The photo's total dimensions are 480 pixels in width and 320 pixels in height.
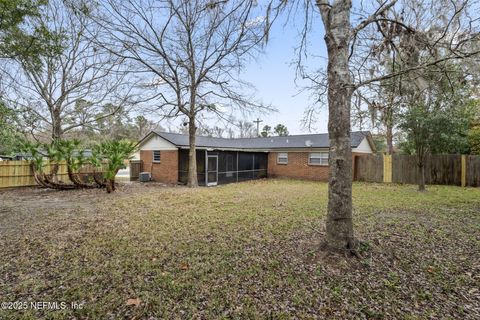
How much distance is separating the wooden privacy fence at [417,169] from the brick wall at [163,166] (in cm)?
1159

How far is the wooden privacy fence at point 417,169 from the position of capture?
12.0 m

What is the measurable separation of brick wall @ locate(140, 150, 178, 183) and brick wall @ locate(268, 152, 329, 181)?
24.4ft

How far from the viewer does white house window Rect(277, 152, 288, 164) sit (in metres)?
17.6

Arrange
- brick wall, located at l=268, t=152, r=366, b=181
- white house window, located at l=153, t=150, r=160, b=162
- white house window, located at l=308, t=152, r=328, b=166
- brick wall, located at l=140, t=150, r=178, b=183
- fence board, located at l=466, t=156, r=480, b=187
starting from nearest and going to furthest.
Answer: fence board, located at l=466, t=156, r=480, b=187 → brick wall, located at l=140, t=150, r=178, b=183 → white house window, located at l=153, t=150, r=160, b=162 → white house window, located at l=308, t=152, r=328, b=166 → brick wall, located at l=268, t=152, r=366, b=181

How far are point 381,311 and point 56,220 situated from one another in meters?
6.82

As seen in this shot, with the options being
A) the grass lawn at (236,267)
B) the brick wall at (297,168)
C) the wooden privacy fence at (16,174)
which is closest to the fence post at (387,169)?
the brick wall at (297,168)

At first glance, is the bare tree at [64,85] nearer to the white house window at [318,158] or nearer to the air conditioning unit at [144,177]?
the air conditioning unit at [144,177]

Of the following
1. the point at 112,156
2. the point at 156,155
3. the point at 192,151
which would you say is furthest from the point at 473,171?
the point at 156,155

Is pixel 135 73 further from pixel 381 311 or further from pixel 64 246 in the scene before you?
pixel 381 311

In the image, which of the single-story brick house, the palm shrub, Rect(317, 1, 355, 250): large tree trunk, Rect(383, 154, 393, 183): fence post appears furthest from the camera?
the single-story brick house

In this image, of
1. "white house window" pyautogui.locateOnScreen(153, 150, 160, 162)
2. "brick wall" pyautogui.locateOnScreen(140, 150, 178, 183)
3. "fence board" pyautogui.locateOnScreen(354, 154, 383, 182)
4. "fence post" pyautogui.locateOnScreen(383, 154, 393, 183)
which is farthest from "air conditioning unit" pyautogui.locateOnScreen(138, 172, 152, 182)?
"fence post" pyautogui.locateOnScreen(383, 154, 393, 183)

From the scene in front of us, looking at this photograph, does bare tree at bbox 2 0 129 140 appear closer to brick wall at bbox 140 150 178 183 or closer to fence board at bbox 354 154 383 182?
brick wall at bbox 140 150 178 183

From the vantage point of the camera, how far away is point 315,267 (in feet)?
10.7

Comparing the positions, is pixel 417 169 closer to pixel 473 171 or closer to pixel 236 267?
pixel 473 171
